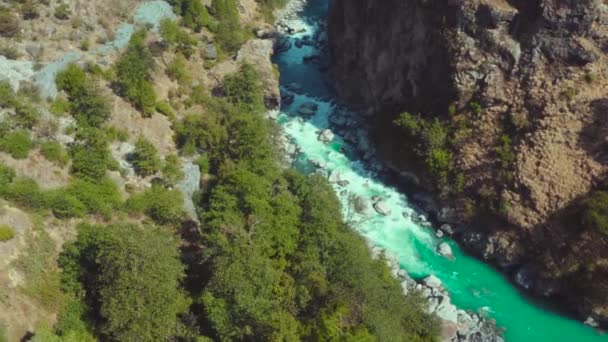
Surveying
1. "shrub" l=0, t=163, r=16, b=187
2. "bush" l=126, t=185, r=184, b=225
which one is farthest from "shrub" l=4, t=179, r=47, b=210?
"bush" l=126, t=185, r=184, b=225

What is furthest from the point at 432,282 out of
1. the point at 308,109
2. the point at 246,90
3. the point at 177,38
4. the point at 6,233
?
the point at 177,38

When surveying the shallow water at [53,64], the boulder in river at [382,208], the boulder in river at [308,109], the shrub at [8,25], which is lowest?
the boulder in river at [308,109]

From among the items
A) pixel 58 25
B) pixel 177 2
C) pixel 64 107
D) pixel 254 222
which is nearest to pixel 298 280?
pixel 254 222

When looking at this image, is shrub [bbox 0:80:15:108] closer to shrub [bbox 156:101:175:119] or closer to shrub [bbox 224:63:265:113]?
shrub [bbox 156:101:175:119]

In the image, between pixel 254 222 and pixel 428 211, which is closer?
pixel 254 222

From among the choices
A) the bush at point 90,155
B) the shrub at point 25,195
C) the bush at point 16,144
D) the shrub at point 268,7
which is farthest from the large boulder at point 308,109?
the shrub at point 25,195

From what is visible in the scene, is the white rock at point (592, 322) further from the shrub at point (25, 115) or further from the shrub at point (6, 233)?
the shrub at point (25, 115)

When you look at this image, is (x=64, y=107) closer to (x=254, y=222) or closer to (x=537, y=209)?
(x=254, y=222)
